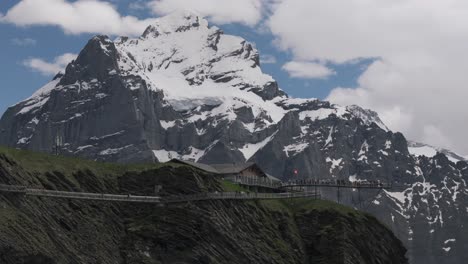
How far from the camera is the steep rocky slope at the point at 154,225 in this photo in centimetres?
11738

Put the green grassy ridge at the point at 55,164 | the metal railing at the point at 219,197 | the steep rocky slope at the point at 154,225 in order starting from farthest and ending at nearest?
the metal railing at the point at 219,197, the green grassy ridge at the point at 55,164, the steep rocky slope at the point at 154,225

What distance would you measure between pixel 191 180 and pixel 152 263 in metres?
19.8

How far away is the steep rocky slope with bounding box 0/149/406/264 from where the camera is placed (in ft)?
385

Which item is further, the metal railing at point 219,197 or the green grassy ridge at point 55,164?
the metal railing at point 219,197

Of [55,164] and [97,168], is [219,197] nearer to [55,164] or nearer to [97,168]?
[97,168]

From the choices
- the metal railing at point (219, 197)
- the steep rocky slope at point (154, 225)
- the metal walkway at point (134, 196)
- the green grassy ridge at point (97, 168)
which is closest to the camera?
the steep rocky slope at point (154, 225)

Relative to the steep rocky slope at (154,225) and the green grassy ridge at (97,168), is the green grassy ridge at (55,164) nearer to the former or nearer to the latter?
the green grassy ridge at (97,168)

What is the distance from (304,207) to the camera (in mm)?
171750

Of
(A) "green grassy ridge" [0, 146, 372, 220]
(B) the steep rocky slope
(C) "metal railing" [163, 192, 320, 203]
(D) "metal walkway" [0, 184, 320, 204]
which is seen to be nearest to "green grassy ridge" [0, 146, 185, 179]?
(A) "green grassy ridge" [0, 146, 372, 220]

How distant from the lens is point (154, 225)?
136125 millimetres

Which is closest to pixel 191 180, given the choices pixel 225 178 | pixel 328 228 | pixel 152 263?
pixel 152 263

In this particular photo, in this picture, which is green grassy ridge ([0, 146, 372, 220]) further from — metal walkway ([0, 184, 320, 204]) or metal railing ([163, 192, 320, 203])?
metal walkway ([0, 184, 320, 204])

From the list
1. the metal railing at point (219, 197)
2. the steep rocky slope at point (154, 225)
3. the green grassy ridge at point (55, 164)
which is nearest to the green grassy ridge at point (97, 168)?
the green grassy ridge at point (55, 164)

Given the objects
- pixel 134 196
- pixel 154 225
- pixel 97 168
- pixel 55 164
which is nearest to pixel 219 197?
pixel 154 225
